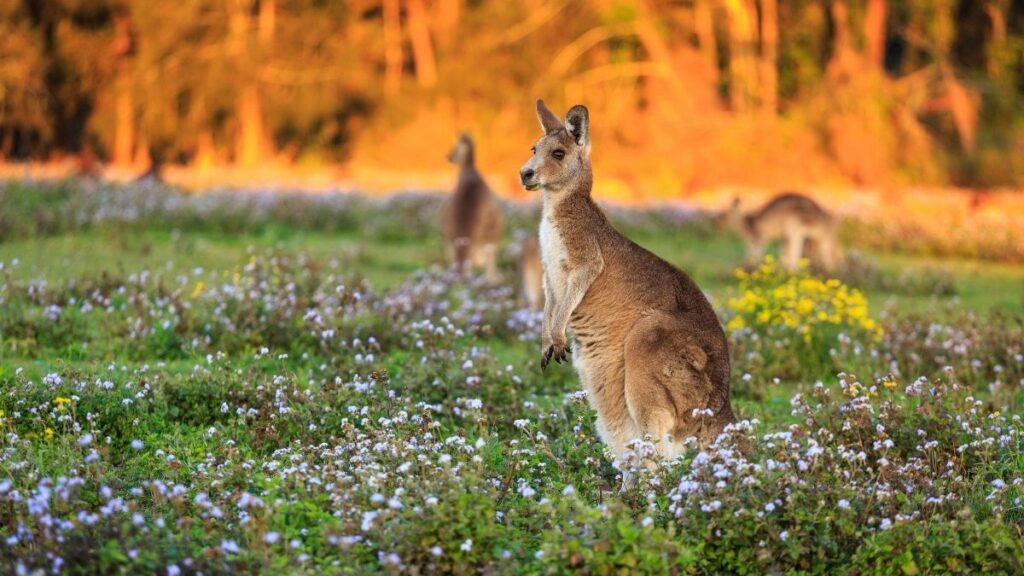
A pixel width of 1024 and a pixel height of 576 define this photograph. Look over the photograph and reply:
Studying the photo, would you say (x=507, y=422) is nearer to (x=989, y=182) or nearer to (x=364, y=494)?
(x=364, y=494)

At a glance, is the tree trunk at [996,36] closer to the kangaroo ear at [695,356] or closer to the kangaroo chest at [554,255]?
Result: the kangaroo chest at [554,255]

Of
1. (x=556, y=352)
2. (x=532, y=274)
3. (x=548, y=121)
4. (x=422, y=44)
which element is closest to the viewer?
(x=556, y=352)

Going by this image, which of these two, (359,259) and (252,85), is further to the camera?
(252,85)

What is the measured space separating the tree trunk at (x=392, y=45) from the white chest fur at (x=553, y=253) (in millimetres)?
29866

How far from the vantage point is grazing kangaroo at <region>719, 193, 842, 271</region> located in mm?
15562

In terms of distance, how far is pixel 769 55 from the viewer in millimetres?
30859

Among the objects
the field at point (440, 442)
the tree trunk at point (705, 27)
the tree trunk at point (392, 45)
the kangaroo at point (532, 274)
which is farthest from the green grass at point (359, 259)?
the tree trunk at point (392, 45)

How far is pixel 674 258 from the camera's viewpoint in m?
17.3

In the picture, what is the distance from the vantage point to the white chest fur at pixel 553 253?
6500 millimetres

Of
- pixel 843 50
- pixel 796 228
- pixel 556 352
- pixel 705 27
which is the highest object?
pixel 705 27

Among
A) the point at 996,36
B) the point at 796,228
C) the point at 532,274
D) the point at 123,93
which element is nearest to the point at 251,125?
the point at 123,93

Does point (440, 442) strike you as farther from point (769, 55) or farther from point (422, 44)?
point (422, 44)

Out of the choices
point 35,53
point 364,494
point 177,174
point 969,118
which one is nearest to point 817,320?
point 364,494

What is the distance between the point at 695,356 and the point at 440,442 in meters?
1.35
